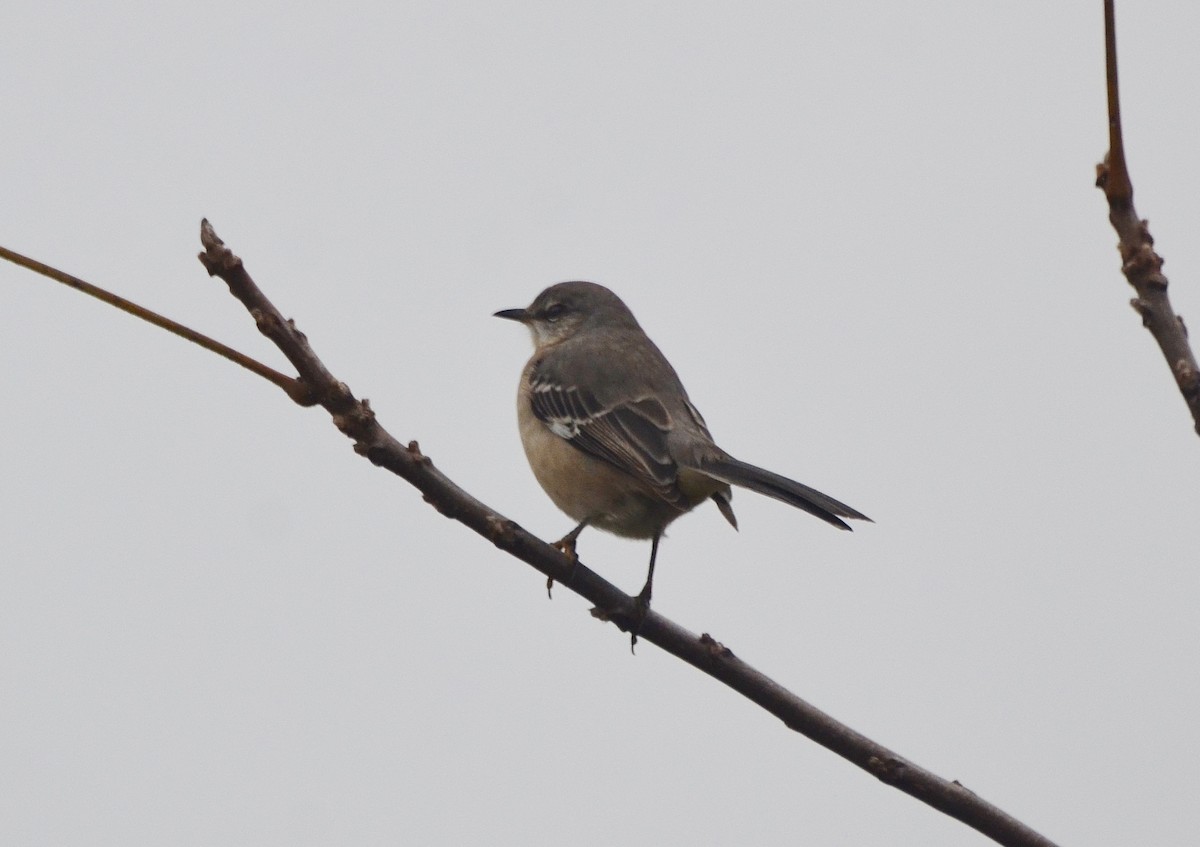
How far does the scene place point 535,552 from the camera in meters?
3.22

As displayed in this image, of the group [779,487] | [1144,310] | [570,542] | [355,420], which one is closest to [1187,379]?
[1144,310]

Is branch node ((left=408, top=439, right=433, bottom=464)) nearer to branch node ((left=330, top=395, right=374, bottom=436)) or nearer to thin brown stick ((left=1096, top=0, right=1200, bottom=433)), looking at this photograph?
branch node ((left=330, top=395, right=374, bottom=436))

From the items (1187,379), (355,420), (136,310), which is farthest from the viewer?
(355,420)

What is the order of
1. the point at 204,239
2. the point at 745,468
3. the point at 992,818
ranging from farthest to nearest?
1. the point at 745,468
2. the point at 992,818
3. the point at 204,239

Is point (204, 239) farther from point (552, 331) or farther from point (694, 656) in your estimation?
point (552, 331)

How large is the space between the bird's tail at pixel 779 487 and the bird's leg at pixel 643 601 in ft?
1.41

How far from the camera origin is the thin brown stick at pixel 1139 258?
6.21 feet

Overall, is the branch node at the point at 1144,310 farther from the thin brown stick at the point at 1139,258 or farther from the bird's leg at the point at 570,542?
the bird's leg at the point at 570,542

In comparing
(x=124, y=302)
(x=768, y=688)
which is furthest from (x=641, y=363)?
(x=124, y=302)

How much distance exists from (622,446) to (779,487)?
1.23 metres

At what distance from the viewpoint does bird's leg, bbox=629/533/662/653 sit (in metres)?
3.62

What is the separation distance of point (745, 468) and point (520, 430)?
181cm

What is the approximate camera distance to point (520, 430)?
7.14m

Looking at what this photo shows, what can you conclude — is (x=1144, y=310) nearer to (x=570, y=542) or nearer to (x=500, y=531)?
(x=500, y=531)
